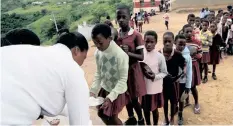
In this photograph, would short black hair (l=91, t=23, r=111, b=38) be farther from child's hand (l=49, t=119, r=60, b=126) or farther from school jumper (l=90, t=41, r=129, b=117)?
child's hand (l=49, t=119, r=60, b=126)

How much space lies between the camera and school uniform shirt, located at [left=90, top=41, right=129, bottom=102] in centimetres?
271

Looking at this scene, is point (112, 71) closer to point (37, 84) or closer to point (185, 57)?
point (185, 57)

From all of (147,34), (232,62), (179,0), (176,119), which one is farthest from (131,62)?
(179,0)

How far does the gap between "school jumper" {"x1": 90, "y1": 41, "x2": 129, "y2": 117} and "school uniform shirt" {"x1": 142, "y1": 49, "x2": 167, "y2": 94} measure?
407 millimetres

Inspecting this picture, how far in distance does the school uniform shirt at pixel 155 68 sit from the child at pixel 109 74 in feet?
1.48

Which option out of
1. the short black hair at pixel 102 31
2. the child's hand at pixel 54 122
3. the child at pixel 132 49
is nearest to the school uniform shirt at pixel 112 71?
the short black hair at pixel 102 31

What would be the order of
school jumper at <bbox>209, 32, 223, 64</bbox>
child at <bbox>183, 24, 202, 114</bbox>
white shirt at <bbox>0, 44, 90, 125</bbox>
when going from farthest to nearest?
1. school jumper at <bbox>209, 32, 223, 64</bbox>
2. child at <bbox>183, 24, 202, 114</bbox>
3. white shirt at <bbox>0, 44, 90, 125</bbox>

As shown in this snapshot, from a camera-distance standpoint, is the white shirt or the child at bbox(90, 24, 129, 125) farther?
the child at bbox(90, 24, 129, 125)

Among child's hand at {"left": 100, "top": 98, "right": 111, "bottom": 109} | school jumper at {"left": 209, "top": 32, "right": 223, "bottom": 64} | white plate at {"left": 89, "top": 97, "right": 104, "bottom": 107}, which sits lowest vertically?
school jumper at {"left": 209, "top": 32, "right": 223, "bottom": 64}

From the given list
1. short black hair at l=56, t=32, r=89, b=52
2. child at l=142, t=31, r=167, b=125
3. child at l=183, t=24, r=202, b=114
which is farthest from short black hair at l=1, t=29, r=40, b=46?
child at l=183, t=24, r=202, b=114

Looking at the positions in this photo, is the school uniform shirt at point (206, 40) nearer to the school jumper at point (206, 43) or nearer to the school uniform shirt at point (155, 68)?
the school jumper at point (206, 43)

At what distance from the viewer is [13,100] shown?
147 centimetres

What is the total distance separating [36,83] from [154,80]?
6.34 ft

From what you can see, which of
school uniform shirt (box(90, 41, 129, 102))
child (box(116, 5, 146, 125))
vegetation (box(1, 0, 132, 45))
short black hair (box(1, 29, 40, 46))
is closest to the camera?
short black hair (box(1, 29, 40, 46))
